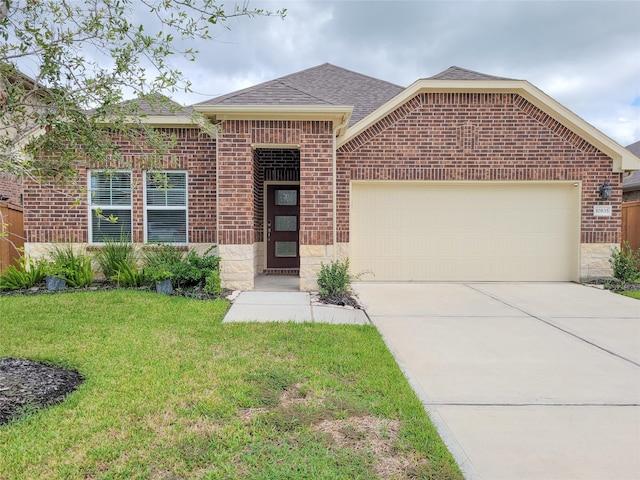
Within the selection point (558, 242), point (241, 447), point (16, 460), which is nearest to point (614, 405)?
point (241, 447)

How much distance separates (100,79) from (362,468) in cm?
381

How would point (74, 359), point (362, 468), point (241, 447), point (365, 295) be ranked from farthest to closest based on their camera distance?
point (365, 295), point (74, 359), point (241, 447), point (362, 468)

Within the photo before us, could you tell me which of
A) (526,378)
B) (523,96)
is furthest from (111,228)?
(523,96)

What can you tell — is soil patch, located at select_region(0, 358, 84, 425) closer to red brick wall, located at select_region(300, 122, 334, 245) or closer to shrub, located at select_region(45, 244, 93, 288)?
shrub, located at select_region(45, 244, 93, 288)

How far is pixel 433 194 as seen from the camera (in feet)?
32.5

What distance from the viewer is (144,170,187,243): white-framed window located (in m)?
9.16

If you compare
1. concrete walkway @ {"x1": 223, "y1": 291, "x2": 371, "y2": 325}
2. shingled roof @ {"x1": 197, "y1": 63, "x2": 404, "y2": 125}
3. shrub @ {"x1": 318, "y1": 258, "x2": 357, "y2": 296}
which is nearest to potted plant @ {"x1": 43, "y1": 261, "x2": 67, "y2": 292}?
concrete walkway @ {"x1": 223, "y1": 291, "x2": 371, "y2": 325}

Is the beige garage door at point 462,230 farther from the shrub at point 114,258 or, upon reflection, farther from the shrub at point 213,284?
the shrub at point 114,258

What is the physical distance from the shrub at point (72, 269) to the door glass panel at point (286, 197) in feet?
→ 15.5

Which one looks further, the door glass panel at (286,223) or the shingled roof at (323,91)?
the door glass panel at (286,223)

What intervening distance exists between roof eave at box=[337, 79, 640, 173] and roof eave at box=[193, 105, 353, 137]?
1.50 m

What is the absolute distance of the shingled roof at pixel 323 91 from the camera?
25.8 feet

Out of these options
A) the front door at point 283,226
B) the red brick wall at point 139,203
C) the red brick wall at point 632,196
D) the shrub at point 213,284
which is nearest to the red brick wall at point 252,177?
the shrub at point 213,284

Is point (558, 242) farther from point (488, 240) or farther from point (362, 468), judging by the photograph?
point (362, 468)
